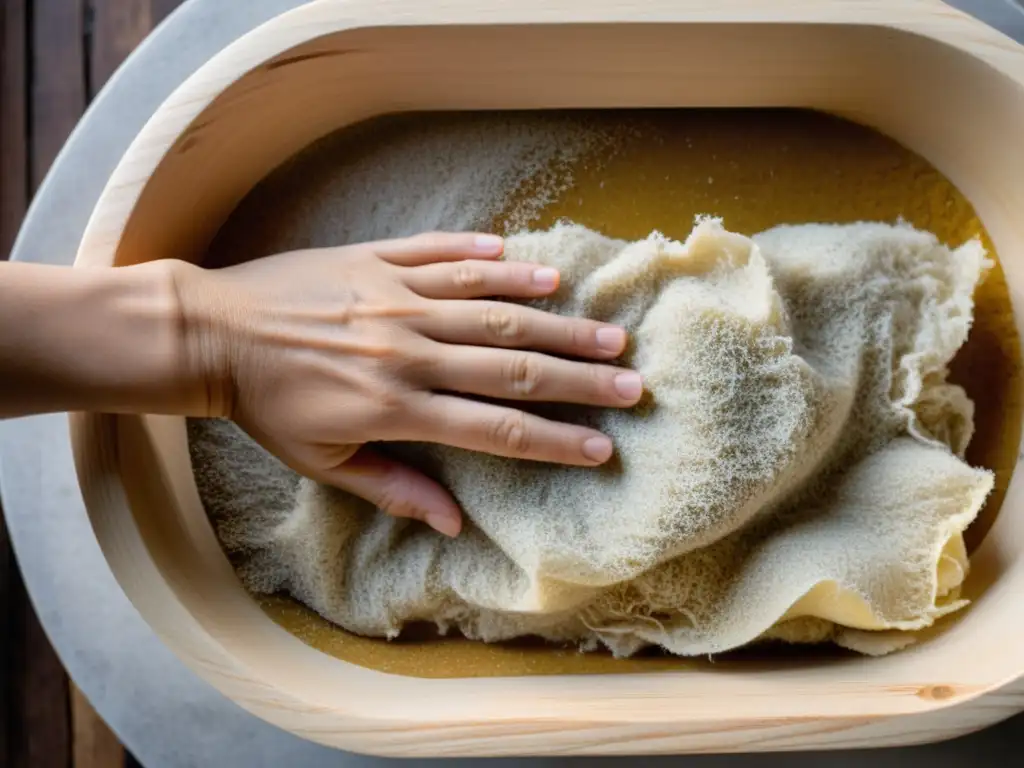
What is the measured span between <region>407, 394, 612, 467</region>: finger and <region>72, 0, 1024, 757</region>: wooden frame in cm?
17

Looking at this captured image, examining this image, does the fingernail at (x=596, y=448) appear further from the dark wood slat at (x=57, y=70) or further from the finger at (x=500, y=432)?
the dark wood slat at (x=57, y=70)

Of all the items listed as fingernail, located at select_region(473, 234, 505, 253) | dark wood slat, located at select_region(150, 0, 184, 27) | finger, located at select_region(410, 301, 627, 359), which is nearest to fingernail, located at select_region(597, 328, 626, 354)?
finger, located at select_region(410, 301, 627, 359)

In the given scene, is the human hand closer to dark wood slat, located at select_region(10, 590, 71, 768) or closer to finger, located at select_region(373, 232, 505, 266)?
finger, located at select_region(373, 232, 505, 266)

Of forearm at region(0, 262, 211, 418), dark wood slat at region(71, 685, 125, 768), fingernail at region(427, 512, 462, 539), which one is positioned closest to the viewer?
forearm at region(0, 262, 211, 418)

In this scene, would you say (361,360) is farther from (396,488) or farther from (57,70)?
(57,70)

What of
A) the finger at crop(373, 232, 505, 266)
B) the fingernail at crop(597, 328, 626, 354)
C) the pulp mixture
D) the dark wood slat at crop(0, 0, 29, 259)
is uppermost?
the dark wood slat at crop(0, 0, 29, 259)

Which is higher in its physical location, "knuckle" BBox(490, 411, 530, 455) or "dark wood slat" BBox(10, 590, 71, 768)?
"knuckle" BBox(490, 411, 530, 455)

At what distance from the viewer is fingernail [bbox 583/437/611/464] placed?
2.14 feet

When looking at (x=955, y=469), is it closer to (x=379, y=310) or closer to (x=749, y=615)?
(x=749, y=615)

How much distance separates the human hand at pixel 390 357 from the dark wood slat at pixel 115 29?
36 centimetres

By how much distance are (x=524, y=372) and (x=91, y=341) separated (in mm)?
287

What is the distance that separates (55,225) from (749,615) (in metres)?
0.62

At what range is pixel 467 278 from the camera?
0.66 meters

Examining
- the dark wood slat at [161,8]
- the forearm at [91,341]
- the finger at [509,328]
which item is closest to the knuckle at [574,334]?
the finger at [509,328]
